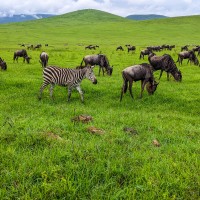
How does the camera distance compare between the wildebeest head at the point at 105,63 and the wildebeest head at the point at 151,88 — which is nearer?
the wildebeest head at the point at 151,88

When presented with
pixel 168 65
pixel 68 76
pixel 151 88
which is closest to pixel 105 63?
pixel 168 65

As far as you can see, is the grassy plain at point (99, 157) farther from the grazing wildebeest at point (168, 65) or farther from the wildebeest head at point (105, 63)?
the wildebeest head at point (105, 63)

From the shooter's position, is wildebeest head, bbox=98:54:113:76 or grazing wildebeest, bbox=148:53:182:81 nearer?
grazing wildebeest, bbox=148:53:182:81

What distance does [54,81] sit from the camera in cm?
1541

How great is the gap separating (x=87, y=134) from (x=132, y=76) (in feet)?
26.8

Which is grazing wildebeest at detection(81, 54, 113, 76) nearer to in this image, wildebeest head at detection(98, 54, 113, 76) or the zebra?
wildebeest head at detection(98, 54, 113, 76)

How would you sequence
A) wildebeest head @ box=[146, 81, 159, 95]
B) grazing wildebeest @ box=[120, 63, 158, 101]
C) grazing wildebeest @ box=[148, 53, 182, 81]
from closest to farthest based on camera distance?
1. grazing wildebeest @ box=[120, 63, 158, 101]
2. wildebeest head @ box=[146, 81, 159, 95]
3. grazing wildebeest @ box=[148, 53, 182, 81]

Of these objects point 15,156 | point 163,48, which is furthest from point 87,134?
point 163,48

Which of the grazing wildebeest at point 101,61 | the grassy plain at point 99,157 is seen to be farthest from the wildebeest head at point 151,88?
the grazing wildebeest at point 101,61

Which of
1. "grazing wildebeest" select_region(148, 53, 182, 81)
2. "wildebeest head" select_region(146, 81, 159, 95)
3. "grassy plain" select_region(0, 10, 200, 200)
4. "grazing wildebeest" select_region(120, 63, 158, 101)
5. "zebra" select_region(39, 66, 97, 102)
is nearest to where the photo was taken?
"grassy plain" select_region(0, 10, 200, 200)

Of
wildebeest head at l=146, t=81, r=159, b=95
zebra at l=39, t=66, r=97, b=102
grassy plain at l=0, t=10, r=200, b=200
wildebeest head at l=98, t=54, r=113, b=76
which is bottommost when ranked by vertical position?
grassy plain at l=0, t=10, r=200, b=200

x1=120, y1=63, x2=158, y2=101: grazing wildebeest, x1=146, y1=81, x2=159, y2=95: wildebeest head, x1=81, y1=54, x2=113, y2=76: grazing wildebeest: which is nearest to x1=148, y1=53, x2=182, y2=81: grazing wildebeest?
x1=81, y1=54, x2=113, y2=76: grazing wildebeest

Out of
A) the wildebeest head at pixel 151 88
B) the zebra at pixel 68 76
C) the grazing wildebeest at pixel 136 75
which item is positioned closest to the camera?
the zebra at pixel 68 76

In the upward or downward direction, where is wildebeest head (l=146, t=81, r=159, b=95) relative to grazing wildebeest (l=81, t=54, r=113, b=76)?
downward
